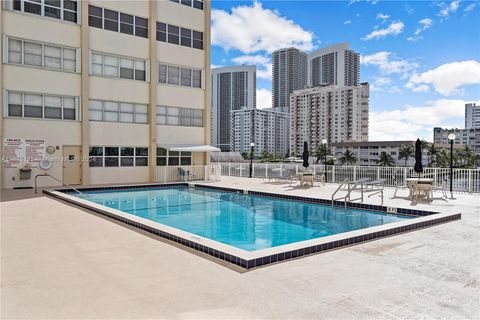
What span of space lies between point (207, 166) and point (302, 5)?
988 centimetres

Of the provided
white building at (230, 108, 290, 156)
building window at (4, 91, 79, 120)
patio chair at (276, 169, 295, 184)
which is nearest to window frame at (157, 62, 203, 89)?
building window at (4, 91, 79, 120)

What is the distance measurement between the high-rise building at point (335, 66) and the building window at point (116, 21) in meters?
114

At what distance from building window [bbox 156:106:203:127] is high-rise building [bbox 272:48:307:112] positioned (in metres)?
117

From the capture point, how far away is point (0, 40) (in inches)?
586

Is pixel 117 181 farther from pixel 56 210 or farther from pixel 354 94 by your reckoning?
pixel 354 94

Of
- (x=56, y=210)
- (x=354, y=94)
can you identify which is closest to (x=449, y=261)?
(x=56, y=210)

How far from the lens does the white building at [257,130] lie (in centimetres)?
10556

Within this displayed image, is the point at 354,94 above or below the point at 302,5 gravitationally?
above

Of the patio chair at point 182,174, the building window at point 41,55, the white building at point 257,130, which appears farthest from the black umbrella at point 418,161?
the white building at point 257,130

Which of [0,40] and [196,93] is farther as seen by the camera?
[196,93]

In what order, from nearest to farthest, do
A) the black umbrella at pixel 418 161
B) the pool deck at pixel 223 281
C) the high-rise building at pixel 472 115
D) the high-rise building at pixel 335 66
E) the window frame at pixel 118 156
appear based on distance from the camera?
the pool deck at pixel 223 281, the black umbrella at pixel 418 161, the window frame at pixel 118 156, the high-rise building at pixel 472 115, the high-rise building at pixel 335 66

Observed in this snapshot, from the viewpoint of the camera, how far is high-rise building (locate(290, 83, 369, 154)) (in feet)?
327

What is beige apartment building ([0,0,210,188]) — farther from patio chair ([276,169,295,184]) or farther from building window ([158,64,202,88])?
patio chair ([276,169,295,184])

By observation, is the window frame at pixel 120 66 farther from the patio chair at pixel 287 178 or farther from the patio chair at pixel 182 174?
the patio chair at pixel 287 178
